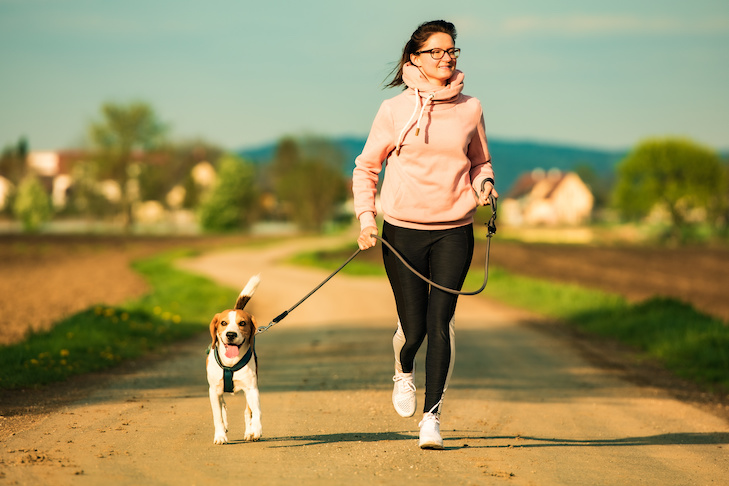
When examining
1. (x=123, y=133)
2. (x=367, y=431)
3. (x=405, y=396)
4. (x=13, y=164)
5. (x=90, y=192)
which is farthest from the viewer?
(x=13, y=164)

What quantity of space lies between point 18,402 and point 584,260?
4069 centimetres

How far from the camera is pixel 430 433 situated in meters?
5.10

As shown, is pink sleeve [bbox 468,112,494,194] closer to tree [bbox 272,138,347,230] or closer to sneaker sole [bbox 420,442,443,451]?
sneaker sole [bbox 420,442,443,451]

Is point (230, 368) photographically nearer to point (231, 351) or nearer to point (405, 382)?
point (231, 351)

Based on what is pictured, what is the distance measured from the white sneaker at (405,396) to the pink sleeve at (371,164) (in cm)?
106

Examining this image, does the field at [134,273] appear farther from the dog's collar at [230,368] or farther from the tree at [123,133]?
the tree at [123,133]

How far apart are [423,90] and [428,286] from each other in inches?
49.2

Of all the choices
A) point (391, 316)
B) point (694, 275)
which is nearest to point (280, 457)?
point (391, 316)

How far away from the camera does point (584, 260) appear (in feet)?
147

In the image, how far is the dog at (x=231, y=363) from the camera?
499 cm

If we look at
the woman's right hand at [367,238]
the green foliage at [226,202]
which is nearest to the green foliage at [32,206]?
the green foliage at [226,202]

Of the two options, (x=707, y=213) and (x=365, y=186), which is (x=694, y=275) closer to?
(x=365, y=186)

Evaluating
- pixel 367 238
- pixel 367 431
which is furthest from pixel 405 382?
pixel 367 238

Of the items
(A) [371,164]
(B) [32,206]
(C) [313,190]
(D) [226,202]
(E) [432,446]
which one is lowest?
(D) [226,202]
